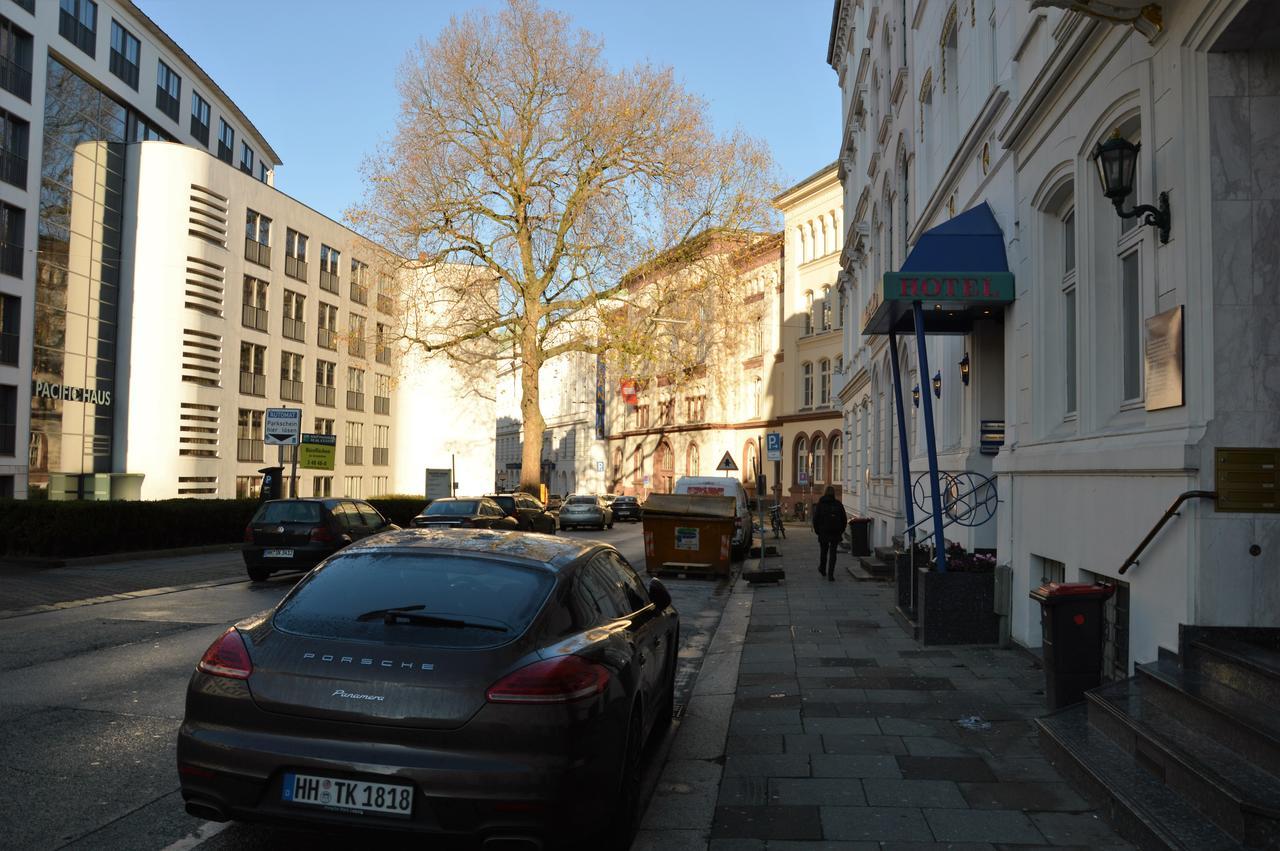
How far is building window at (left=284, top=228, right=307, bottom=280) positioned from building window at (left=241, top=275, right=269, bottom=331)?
7.63ft

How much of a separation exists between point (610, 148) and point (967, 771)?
2827cm

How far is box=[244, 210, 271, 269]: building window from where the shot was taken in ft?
140

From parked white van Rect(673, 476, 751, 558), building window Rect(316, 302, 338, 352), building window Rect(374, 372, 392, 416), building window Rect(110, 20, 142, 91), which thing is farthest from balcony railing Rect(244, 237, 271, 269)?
parked white van Rect(673, 476, 751, 558)

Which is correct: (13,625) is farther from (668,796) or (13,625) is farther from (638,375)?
(638,375)

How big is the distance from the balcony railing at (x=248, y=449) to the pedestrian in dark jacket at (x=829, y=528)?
96.2 ft

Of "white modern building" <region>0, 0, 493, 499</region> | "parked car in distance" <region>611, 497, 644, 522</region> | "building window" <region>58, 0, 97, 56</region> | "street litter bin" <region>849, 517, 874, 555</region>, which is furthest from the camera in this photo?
"parked car in distance" <region>611, 497, 644, 522</region>

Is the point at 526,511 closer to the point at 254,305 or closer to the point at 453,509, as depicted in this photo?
the point at 453,509

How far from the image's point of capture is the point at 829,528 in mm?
19234

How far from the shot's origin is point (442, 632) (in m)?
4.48

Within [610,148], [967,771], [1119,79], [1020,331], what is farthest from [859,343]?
[967,771]

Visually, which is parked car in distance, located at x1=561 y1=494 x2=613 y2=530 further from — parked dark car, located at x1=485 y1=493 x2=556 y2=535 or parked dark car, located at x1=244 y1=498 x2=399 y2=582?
parked dark car, located at x1=244 y1=498 x2=399 y2=582

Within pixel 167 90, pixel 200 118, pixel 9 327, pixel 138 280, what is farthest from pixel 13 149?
pixel 200 118

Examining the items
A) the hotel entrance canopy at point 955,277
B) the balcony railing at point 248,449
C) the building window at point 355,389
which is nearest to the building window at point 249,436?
the balcony railing at point 248,449

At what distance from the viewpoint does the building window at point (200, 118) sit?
1793 inches
